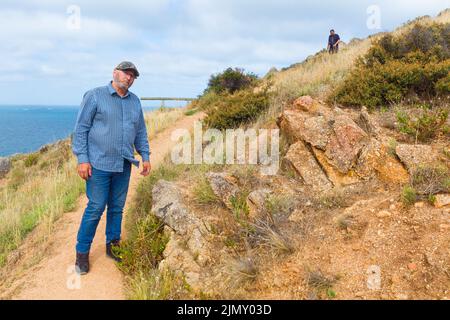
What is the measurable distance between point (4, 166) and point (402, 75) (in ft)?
50.9

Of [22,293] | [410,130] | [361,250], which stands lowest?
[22,293]

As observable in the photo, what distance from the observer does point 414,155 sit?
4.64m

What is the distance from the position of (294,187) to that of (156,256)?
199cm

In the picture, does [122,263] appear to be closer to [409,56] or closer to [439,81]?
[439,81]

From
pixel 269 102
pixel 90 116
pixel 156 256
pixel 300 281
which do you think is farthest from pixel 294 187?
pixel 269 102

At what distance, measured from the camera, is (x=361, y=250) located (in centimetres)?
368

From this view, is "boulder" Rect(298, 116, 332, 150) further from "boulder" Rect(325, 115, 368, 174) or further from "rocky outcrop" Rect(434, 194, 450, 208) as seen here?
"rocky outcrop" Rect(434, 194, 450, 208)

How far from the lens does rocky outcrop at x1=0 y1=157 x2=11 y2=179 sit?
15089 mm

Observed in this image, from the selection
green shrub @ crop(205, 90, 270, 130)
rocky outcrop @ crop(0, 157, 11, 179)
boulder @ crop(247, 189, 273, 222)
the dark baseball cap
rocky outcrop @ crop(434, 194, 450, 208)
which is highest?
the dark baseball cap

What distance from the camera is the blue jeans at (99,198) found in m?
4.12

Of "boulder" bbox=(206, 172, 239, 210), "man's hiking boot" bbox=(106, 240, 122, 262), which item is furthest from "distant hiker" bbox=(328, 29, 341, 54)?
"man's hiking boot" bbox=(106, 240, 122, 262)

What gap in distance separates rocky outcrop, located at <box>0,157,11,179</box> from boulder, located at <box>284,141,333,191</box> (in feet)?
43.4

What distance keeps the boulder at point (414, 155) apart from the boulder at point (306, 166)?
0.93 meters

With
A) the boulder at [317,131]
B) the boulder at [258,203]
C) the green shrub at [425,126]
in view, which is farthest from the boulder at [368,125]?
the boulder at [258,203]
